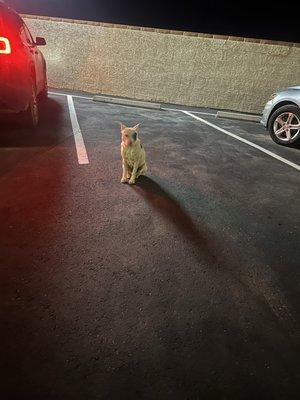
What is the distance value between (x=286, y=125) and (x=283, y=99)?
557mm

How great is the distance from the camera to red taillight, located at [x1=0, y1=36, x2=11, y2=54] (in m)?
4.70

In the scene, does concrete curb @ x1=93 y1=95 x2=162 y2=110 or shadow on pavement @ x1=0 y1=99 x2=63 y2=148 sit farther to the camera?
concrete curb @ x1=93 y1=95 x2=162 y2=110

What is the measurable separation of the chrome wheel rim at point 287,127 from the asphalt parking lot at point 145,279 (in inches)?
82.9

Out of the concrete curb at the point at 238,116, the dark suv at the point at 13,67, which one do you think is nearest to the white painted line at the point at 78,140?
the dark suv at the point at 13,67

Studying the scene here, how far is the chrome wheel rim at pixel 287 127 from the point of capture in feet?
21.7

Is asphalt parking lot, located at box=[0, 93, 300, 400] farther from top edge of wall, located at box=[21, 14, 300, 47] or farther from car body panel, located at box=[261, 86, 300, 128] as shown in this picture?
top edge of wall, located at box=[21, 14, 300, 47]

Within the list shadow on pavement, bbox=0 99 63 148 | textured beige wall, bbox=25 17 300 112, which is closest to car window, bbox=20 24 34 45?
shadow on pavement, bbox=0 99 63 148

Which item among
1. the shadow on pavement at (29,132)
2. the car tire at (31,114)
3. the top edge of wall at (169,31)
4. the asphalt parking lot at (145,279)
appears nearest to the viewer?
the asphalt parking lot at (145,279)

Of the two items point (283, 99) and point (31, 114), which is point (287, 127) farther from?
point (31, 114)

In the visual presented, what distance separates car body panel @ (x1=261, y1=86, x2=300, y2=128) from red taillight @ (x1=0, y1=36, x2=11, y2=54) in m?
5.32

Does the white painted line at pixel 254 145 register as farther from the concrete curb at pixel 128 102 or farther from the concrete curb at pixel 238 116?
the concrete curb at pixel 128 102

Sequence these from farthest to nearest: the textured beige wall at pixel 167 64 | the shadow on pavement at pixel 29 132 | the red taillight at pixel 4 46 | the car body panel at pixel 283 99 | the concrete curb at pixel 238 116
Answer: the textured beige wall at pixel 167 64 → the concrete curb at pixel 238 116 → the car body panel at pixel 283 99 → the shadow on pavement at pixel 29 132 → the red taillight at pixel 4 46

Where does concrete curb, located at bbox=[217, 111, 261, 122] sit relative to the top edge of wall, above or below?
below

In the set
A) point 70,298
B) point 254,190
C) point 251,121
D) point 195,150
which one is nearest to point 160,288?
point 70,298
